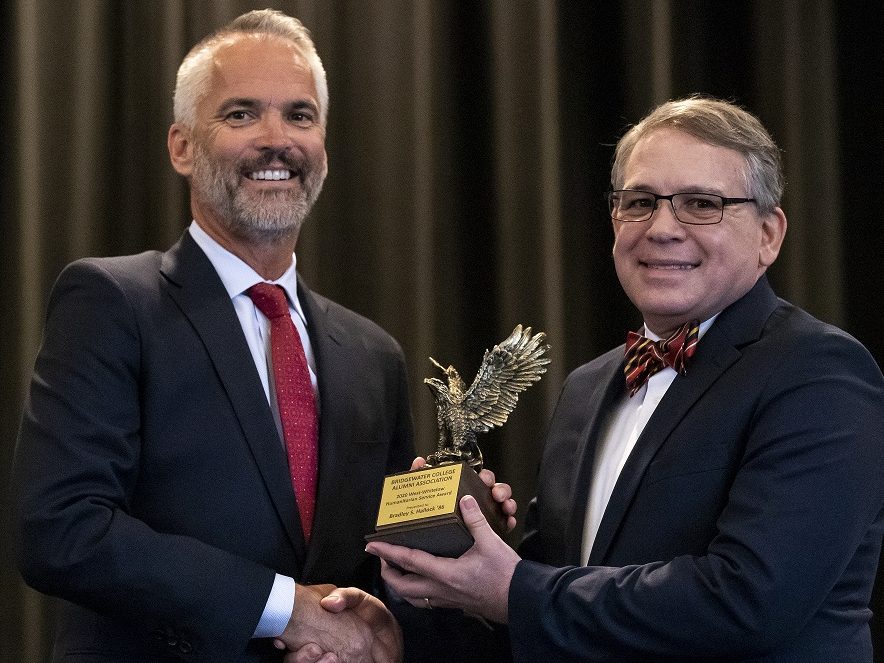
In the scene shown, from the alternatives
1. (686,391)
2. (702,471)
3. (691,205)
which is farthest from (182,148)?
(702,471)

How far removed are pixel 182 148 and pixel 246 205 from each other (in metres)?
0.27

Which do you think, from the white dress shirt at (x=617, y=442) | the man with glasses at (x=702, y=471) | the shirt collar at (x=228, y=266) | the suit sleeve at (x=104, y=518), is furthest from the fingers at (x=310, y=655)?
the shirt collar at (x=228, y=266)

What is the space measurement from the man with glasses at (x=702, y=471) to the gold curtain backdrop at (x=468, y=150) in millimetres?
1200

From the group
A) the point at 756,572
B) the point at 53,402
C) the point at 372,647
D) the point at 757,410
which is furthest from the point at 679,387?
the point at 53,402

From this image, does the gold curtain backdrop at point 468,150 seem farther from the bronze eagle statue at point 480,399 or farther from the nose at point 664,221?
the nose at point 664,221

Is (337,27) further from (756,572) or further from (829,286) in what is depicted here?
(756,572)

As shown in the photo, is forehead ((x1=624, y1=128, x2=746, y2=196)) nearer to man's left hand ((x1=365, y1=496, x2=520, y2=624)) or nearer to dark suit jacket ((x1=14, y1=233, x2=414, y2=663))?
man's left hand ((x1=365, y1=496, x2=520, y2=624))

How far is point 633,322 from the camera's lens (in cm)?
362

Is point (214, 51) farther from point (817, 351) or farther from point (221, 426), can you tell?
point (817, 351)

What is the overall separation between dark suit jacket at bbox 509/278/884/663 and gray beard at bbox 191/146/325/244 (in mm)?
982

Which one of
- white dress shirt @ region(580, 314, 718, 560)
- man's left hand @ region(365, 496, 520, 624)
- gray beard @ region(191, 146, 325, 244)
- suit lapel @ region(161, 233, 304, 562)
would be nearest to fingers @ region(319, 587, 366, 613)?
suit lapel @ region(161, 233, 304, 562)

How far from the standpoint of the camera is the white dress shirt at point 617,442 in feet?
7.53

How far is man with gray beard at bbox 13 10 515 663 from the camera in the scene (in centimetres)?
226

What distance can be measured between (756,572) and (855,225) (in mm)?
1940
